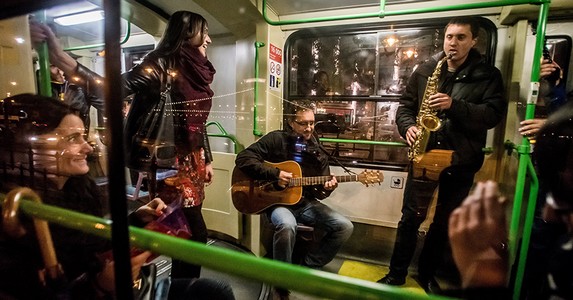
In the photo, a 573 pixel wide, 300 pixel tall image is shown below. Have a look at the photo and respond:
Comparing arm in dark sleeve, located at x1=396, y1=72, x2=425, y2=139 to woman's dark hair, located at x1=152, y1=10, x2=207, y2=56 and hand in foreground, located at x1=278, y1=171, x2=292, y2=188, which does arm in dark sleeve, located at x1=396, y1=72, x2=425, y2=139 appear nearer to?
hand in foreground, located at x1=278, y1=171, x2=292, y2=188

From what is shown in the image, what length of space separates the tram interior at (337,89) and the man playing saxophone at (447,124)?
0.20 meters

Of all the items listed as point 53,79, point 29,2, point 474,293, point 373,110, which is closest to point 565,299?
point 474,293

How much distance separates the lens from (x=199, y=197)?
6.16 ft

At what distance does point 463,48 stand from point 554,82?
0.67 m

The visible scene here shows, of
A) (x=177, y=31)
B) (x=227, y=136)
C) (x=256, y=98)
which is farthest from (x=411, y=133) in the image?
(x=177, y=31)

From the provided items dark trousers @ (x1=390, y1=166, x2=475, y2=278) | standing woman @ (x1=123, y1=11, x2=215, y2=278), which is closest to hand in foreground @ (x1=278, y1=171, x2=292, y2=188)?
standing woman @ (x1=123, y1=11, x2=215, y2=278)

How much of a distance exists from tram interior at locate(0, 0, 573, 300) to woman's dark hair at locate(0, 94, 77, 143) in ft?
4.80

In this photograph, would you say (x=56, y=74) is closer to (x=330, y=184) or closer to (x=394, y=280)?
(x=330, y=184)

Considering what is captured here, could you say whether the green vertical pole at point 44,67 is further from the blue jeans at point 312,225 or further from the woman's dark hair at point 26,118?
the blue jeans at point 312,225

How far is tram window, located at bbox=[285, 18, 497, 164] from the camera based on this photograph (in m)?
2.57

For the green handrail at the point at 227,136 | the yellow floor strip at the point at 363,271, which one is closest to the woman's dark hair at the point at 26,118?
the green handrail at the point at 227,136

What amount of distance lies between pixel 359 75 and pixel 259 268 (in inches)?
100

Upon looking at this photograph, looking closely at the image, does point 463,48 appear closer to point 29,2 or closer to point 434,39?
point 434,39

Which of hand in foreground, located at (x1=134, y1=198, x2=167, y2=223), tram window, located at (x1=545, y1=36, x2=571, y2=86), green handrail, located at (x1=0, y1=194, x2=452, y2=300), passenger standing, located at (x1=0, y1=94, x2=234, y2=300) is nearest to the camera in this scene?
green handrail, located at (x1=0, y1=194, x2=452, y2=300)
